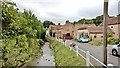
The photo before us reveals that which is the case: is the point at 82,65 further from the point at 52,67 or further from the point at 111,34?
the point at 111,34

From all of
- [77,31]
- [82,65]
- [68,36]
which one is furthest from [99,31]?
[82,65]

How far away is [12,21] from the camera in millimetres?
10391

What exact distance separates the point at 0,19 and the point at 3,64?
226cm

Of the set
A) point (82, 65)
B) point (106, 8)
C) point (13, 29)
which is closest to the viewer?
point (106, 8)

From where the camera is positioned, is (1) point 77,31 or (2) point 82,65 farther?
(1) point 77,31

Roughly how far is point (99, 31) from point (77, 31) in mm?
8049

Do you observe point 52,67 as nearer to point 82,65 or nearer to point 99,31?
point 82,65

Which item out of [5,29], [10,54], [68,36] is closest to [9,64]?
[10,54]

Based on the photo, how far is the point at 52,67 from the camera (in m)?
15.1

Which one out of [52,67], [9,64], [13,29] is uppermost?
[13,29]

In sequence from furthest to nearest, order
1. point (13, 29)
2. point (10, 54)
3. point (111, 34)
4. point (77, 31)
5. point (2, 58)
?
1. point (77, 31)
2. point (111, 34)
3. point (13, 29)
4. point (10, 54)
5. point (2, 58)

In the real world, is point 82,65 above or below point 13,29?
below

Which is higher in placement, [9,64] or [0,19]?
[0,19]

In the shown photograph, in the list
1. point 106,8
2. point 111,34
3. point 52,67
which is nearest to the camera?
point 106,8
